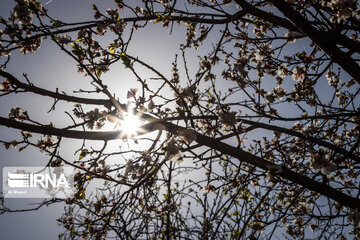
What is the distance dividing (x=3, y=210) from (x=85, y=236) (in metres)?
1.50

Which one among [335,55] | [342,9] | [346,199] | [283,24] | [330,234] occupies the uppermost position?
[283,24]

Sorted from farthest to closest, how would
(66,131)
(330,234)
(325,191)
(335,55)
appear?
(330,234) → (335,55) → (325,191) → (66,131)

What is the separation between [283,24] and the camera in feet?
10.4

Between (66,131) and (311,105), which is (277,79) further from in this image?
(66,131)

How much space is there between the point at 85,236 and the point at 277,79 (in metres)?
5.19

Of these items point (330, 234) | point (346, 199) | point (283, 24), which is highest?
point (283, 24)

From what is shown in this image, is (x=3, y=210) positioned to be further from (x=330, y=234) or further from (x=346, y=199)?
(x=330, y=234)

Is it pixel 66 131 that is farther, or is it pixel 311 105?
pixel 311 105

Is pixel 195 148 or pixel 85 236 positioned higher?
pixel 195 148

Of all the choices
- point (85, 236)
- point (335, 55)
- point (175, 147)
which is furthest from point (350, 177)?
point (85, 236)

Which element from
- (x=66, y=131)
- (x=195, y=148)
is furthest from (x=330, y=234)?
(x=66, y=131)

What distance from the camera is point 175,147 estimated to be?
2.32 meters

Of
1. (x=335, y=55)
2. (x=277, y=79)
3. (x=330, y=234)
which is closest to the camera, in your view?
(x=335, y=55)

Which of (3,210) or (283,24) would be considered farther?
(3,210)
